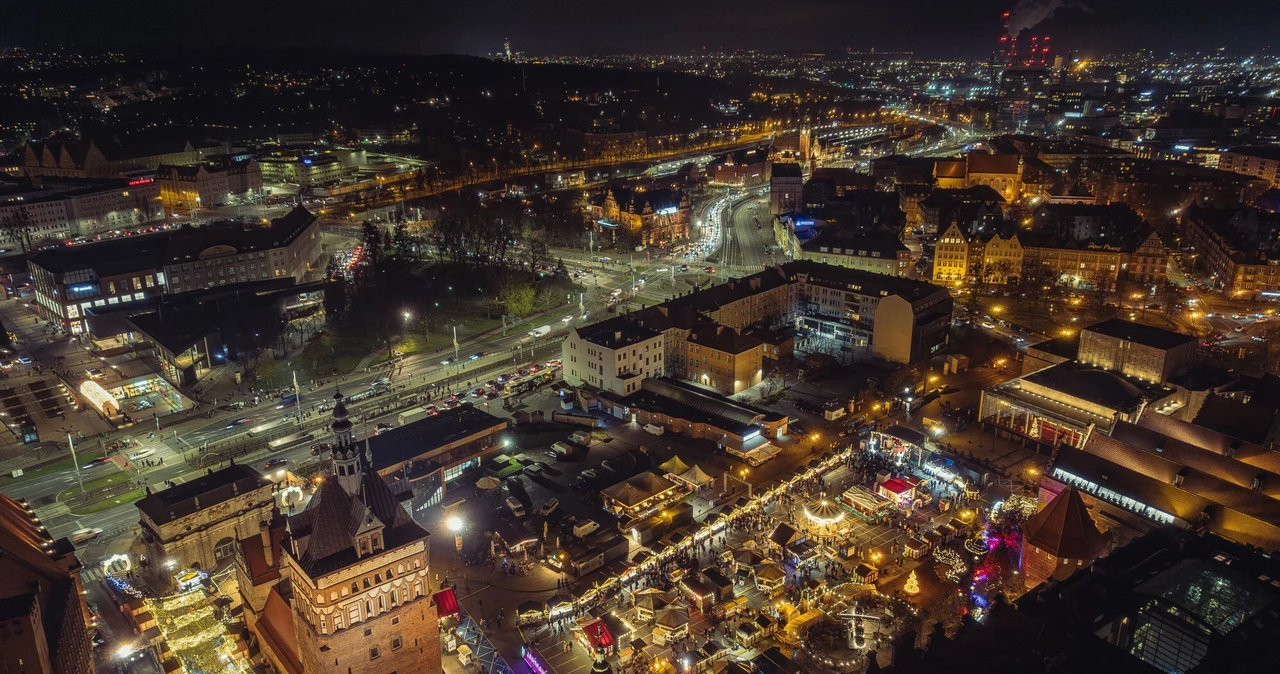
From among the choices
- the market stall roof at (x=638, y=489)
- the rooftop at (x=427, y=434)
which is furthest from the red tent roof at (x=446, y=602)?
the rooftop at (x=427, y=434)

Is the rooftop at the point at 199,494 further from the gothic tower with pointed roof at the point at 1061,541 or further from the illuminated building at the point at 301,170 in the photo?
the illuminated building at the point at 301,170

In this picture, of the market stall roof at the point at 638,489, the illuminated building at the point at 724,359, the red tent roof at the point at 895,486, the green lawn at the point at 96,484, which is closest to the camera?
the red tent roof at the point at 895,486

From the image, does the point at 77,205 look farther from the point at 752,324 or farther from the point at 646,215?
the point at 752,324

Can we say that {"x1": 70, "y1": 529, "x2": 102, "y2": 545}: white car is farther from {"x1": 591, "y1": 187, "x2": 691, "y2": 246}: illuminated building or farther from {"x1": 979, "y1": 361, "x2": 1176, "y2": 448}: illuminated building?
{"x1": 591, "y1": 187, "x2": 691, "y2": 246}: illuminated building

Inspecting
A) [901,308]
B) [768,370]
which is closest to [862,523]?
[768,370]

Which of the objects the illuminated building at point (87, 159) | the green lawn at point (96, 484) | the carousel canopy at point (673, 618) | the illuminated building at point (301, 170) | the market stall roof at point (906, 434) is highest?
the illuminated building at point (87, 159)

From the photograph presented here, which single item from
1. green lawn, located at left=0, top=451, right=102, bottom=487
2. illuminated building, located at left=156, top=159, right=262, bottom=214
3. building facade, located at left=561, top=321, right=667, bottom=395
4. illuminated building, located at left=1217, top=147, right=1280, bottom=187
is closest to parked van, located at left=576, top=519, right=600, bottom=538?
building facade, located at left=561, top=321, right=667, bottom=395

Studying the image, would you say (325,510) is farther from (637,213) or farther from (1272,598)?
(637,213)

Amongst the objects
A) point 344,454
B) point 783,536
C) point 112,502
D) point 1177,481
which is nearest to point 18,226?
point 112,502
